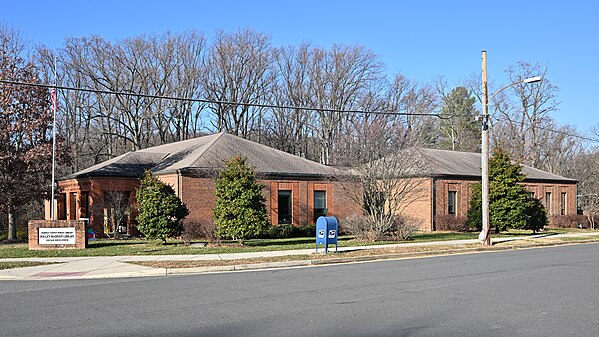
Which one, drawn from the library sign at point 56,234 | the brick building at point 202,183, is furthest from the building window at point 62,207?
the library sign at point 56,234

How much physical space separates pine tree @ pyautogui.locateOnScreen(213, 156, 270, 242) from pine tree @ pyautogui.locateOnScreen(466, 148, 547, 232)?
1473cm

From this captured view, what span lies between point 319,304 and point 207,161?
75.1 feet

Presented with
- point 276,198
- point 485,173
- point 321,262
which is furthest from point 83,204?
point 485,173

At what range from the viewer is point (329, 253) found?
21.3 metres

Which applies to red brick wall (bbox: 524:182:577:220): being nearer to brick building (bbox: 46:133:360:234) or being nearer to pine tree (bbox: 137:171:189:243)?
brick building (bbox: 46:133:360:234)

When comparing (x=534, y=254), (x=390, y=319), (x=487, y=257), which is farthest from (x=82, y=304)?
(x=534, y=254)

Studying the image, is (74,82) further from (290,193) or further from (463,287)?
(463,287)

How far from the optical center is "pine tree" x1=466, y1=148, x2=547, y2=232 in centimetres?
3344

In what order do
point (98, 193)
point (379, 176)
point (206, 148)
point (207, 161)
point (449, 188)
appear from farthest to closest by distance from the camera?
point (449, 188), point (206, 148), point (98, 193), point (207, 161), point (379, 176)

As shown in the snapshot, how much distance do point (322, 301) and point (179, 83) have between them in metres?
50.6

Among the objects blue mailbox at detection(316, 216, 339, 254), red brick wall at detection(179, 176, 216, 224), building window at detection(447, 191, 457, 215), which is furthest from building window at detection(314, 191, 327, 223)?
blue mailbox at detection(316, 216, 339, 254)

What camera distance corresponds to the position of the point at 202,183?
32.4 m

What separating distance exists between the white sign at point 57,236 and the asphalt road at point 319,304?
8506mm

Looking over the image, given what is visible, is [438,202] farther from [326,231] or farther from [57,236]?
[57,236]
